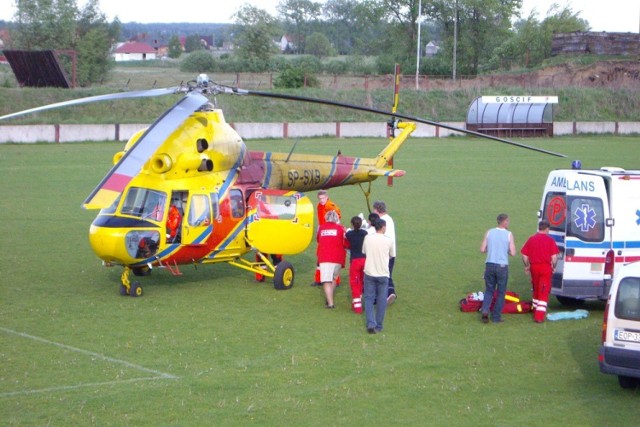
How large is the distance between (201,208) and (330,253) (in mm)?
2563

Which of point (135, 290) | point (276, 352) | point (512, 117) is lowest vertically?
point (276, 352)

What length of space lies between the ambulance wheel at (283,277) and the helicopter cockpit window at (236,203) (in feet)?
3.84

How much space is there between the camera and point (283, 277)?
16.8 metres

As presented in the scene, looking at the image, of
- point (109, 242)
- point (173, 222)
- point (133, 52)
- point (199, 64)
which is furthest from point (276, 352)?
point (133, 52)

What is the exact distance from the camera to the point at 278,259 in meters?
17.6

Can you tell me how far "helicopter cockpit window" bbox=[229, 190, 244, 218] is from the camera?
55.6 feet

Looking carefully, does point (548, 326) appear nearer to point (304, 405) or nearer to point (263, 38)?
point (304, 405)

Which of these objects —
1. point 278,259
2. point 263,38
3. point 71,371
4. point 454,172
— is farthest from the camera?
point 263,38

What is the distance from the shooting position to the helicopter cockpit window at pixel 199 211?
16.2 meters

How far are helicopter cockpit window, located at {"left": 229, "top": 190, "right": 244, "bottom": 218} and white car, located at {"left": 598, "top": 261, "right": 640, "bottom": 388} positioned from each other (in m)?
7.84

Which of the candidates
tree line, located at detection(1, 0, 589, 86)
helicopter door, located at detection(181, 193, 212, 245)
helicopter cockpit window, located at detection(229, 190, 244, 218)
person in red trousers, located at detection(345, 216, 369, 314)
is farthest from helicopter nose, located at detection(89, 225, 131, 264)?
tree line, located at detection(1, 0, 589, 86)

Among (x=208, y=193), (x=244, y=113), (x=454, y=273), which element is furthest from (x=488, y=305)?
Result: (x=244, y=113)

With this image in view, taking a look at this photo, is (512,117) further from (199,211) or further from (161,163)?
(161,163)

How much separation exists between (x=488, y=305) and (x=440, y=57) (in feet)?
273
